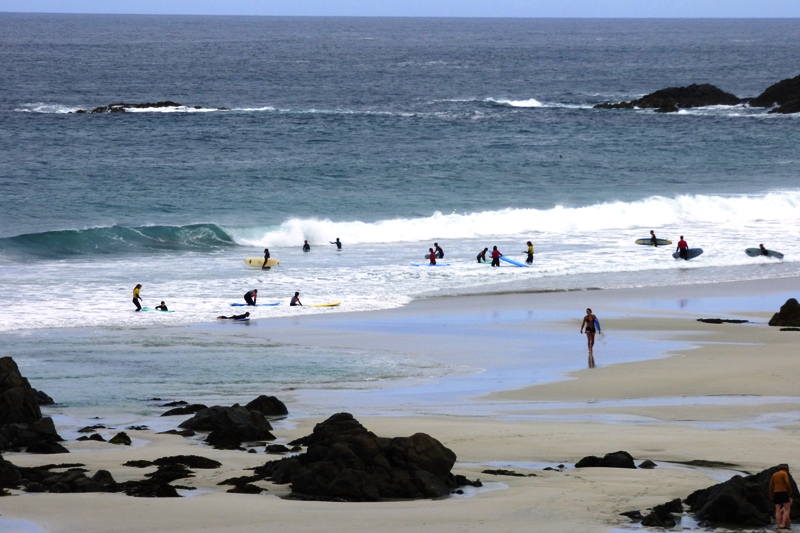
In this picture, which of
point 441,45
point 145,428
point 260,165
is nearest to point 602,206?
point 260,165

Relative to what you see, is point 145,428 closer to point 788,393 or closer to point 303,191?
point 788,393

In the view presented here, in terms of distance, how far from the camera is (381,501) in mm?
12797

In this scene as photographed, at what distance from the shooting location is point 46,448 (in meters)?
15.3

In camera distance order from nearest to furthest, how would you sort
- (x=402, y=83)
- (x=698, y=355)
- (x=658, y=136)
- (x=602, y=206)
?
(x=698, y=355)
(x=602, y=206)
(x=658, y=136)
(x=402, y=83)

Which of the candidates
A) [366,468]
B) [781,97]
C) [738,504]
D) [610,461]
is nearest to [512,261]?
[610,461]

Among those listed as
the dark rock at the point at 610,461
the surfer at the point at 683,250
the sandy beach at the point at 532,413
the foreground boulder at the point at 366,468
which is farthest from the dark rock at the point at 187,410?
the surfer at the point at 683,250

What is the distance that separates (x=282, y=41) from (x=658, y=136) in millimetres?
132437

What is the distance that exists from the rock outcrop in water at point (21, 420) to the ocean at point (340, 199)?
3.25 metres

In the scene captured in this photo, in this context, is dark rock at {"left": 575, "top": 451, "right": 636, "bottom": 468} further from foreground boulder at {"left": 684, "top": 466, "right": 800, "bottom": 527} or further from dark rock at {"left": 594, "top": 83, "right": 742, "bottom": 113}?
dark rock at {"left": 594, "top": 83, "right": 742, "bottom": 113}

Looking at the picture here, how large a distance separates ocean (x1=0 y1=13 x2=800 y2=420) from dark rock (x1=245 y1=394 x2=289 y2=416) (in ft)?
8.86

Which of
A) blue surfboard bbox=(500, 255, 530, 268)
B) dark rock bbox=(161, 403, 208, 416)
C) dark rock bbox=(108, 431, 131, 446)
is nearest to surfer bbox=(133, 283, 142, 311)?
dark rock bbox=(161, 403, 208, 416)

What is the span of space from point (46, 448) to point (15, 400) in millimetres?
1560

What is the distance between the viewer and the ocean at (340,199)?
3098cm

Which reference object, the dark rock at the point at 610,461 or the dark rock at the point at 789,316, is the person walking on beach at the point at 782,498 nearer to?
the dark rock at the point at 610,461
